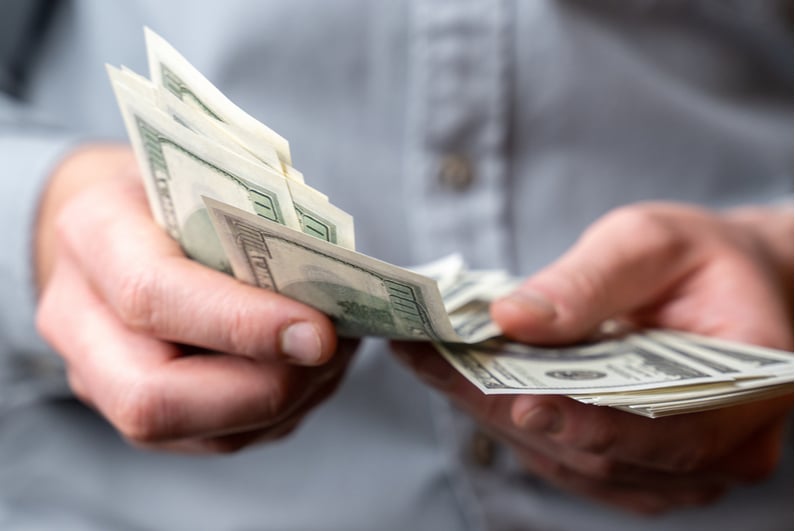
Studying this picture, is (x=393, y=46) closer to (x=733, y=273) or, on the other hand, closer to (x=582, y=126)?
(x=582, y=126)

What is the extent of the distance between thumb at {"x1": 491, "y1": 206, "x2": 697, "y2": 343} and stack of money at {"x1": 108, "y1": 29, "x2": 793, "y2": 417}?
0.03 meters

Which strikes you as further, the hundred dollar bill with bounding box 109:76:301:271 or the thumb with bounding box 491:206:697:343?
the thumb with bounding box 491:206:697:343

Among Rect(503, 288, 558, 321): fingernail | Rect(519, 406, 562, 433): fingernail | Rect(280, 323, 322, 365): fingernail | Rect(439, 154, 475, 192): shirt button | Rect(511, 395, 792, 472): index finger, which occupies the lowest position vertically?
Rect(511, 395, 792, 472): index finger

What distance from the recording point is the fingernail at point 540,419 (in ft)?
1.56

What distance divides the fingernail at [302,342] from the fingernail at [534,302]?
0.52 feet

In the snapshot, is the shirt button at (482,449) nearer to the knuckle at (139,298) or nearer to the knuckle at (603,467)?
the knuckle at (603,467)

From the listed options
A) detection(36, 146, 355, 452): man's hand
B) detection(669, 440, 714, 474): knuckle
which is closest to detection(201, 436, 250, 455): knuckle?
detection(36, 146, 355, 452): man's hand

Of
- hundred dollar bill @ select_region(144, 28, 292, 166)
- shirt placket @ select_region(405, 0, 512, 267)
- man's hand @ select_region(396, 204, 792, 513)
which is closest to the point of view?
hundred dollar bill @ select_region(144, 28, 292, 166)

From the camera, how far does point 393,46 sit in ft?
2.44

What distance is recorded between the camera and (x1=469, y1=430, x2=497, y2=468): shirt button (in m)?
0.75

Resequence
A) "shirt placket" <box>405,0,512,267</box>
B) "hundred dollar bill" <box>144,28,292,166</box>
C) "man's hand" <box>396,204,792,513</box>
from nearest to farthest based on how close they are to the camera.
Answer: "hundred dollar bill" <box>144,28,292,166</box>
"man's hand" <box>396,204,792,513</box>
"shirt placket" <box>405,0,512,267</box>

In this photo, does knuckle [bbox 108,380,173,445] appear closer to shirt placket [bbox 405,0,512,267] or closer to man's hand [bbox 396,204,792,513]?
man's hand [bbox 396,204,792,513]

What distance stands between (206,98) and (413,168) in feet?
1.13

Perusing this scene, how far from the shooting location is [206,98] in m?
0.44
